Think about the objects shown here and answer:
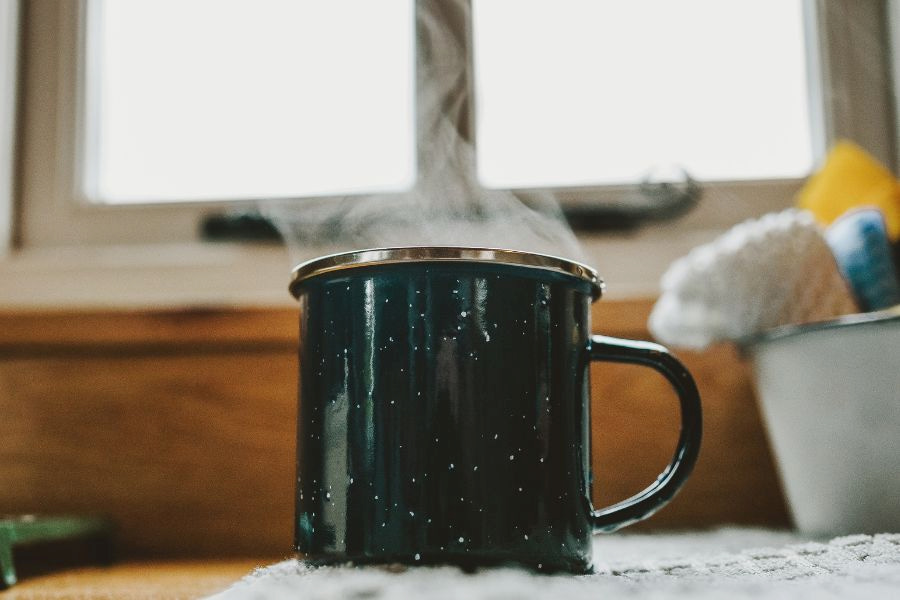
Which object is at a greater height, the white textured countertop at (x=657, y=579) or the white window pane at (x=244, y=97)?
the white window pane at (x=244, y=97)

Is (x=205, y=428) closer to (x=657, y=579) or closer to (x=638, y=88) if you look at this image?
(x=657, y=579)

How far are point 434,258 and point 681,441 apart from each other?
0.17 meters

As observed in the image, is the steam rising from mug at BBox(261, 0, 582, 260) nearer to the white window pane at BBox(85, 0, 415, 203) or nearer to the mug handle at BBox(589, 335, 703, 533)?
the white window pane at BBox(85, 0, 415, 203)

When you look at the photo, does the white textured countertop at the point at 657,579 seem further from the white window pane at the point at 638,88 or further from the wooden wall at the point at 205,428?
the white window pane at the point at 638,88

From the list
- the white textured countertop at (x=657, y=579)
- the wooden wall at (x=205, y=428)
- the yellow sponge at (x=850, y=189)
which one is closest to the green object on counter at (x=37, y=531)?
the wooden wall at (x=205, y=428)

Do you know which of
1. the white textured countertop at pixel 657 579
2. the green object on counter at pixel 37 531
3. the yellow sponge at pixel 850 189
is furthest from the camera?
the yellow sponge at pixel 850 189

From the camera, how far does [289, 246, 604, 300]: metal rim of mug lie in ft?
1.16

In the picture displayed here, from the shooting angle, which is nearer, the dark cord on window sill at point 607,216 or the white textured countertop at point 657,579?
the white textured countertop at point 657,579

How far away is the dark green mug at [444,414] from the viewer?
1.13 feet

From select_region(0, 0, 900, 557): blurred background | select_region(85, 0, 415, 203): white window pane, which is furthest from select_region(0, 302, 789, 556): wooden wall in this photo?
select_region(85, 0, 415, 203): white window pane

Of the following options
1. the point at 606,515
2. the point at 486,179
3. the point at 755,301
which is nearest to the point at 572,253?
the point at 486,179

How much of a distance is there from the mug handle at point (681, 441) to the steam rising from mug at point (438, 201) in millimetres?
405

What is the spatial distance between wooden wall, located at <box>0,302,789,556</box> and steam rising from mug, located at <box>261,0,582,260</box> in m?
0.16

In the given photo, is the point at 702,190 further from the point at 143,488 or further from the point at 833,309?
the point at 143,488
